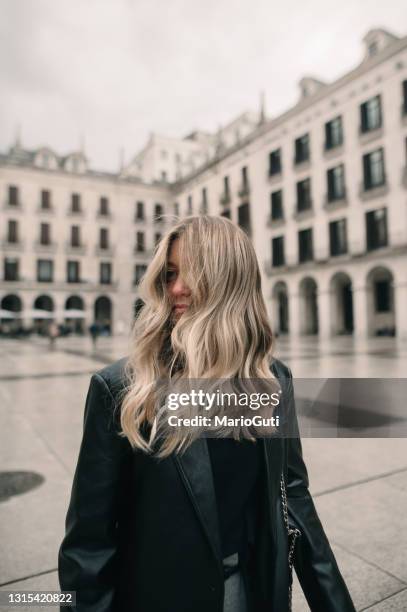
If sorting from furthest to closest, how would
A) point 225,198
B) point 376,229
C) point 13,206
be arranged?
point 13,206 < point 225,198 < point 376,229

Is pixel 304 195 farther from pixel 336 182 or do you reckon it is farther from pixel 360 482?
pixel 360 482

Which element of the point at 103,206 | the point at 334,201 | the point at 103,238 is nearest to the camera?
the point at 334,201

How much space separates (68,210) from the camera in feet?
128

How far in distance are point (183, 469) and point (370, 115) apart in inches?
1044

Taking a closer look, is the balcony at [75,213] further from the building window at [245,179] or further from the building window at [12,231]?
the building window at [245,179]

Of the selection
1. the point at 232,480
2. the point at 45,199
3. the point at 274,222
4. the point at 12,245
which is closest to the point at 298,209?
the point at 274,222

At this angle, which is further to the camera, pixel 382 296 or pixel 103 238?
pixel 103 238

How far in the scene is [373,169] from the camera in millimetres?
23625

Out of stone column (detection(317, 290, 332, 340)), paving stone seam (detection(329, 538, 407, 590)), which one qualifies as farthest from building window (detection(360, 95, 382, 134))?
paving stone seam (detection(329, 538, 407, 590))

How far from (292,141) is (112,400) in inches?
1161

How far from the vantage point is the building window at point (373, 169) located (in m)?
23.1

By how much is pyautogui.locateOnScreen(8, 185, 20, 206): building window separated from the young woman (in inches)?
1586

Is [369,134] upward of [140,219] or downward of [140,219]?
downward

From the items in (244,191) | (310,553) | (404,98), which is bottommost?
(310,553)
